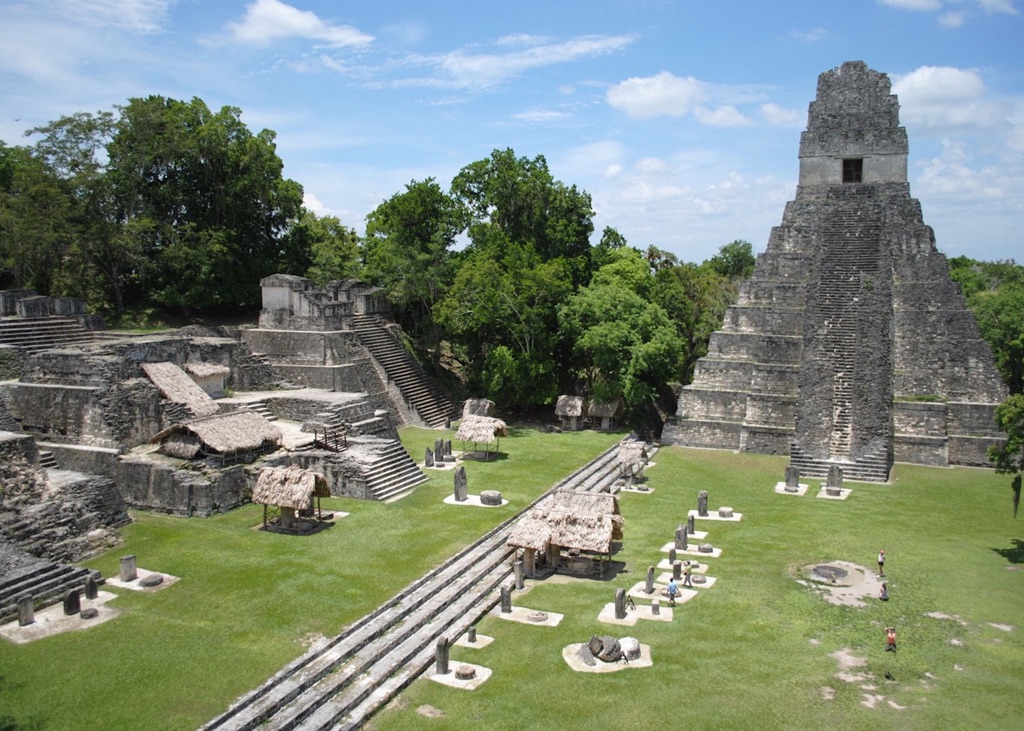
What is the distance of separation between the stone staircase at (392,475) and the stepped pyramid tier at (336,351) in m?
7.45

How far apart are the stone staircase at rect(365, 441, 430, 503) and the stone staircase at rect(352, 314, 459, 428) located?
325 inches

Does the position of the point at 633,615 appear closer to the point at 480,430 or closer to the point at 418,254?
the point at 480,430

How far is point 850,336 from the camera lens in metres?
29.4

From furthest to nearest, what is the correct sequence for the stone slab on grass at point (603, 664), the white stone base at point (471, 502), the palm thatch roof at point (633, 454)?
1. the palm thatch roof at point (633, 454)
2. the white stone base at point (471, 502)
3. the stone slab on grass at point (603, 664)

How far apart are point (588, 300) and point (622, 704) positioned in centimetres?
2238

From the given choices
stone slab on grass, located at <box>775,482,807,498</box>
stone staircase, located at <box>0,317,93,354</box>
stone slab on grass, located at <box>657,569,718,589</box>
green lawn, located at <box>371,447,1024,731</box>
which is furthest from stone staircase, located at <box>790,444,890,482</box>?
stone staircase, located at <box>0,317,93,354</box>

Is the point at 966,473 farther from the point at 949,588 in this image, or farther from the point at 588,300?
the point at 588,300

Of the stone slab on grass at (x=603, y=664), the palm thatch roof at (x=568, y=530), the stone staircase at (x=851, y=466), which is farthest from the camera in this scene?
the stone staircase at (x=851, y=466)

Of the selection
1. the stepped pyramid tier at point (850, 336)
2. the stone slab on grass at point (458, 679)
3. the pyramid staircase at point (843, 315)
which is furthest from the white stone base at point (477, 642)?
the stepped pyramid tier at point (850, 336)

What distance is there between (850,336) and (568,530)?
16.8 meters

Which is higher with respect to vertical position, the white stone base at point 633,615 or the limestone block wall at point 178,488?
the limestone block wall at point 178,488

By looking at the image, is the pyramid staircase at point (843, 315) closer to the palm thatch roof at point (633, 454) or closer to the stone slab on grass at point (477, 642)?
the palm thatch roof at point (633, 454)

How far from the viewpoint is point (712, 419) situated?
29.8 metres

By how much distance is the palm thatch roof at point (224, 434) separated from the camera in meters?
21.6
